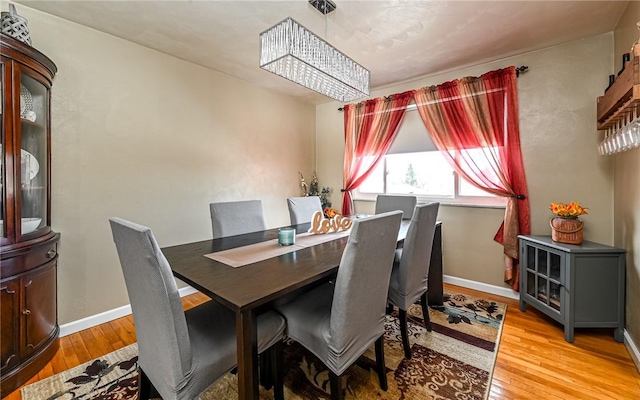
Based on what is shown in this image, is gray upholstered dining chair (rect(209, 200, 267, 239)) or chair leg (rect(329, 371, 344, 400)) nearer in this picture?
chair leg (rect(329, 371, 344, 400))

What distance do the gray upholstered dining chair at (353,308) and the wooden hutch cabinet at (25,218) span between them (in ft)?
5.29

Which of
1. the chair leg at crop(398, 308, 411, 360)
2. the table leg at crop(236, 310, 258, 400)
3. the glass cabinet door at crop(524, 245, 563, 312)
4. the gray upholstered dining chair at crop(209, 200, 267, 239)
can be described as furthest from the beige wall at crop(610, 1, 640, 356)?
the gray upholstered dining chair at crop(209, 200, 267, 239)

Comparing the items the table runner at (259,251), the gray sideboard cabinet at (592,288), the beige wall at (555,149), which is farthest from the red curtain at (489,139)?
the table runner at (259,251)

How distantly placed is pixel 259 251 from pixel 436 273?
5.82 ft

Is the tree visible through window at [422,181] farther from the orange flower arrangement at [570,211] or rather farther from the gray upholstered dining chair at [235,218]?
the gray upholstered dining chair at [235,218]

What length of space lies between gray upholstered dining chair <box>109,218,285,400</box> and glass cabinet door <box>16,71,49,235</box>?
120cm

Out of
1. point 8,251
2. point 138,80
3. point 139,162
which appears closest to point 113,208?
point 139,162

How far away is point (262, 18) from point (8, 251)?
225cm

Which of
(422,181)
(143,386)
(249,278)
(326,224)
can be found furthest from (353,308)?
(422,181)

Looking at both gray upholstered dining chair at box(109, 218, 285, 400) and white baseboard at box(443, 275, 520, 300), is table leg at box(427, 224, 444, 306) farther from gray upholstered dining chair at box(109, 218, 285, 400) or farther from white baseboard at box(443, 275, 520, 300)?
gray upholstered dining chair at box(109, 218, 285, 400)

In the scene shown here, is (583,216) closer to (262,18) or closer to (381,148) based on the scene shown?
(381,148)

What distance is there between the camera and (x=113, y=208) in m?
2.42

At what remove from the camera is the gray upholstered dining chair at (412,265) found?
1793 millimetres

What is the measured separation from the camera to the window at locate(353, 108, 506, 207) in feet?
10.3
